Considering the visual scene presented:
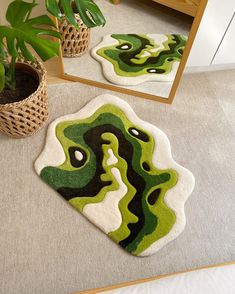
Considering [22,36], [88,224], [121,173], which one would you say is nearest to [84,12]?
[22,36]

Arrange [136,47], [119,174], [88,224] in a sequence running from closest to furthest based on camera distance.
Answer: [88,224], [119,174], [136,47]

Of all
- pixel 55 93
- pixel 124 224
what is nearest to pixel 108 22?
pixel 55 93

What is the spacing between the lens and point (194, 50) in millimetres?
1447

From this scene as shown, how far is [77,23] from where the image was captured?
3.23 ft

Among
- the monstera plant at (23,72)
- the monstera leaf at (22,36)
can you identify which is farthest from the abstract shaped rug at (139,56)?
the monstera leaf at (22,36)

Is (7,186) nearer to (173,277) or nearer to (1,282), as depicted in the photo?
(1,282)

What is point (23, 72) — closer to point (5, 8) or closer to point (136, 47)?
point (5, 8)

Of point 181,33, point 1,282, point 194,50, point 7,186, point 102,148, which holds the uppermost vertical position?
point 181,33

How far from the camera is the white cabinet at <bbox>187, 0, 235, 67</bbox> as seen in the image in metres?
1.22

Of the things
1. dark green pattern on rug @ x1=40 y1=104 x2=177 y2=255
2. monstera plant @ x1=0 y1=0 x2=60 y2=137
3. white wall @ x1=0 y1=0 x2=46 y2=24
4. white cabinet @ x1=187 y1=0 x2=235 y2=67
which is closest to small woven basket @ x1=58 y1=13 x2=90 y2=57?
monstera plant @ x1=0 y1=0 x2=60 y2=137

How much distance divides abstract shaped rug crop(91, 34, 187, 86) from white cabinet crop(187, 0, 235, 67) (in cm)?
21

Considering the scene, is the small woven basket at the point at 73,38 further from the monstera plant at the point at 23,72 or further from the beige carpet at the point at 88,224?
the beige carpet at the point at 88,224

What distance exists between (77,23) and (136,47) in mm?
447

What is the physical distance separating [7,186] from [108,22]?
963 mm
